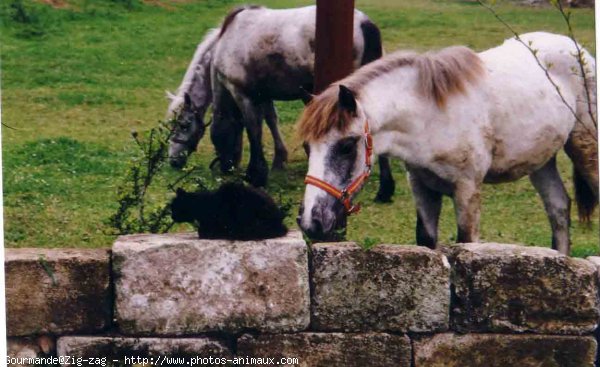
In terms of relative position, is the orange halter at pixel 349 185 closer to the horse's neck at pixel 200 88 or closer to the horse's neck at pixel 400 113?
the horse's neck at pixel 400 113

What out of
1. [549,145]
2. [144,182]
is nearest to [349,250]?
[144,182]

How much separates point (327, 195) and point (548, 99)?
1886 millimetres

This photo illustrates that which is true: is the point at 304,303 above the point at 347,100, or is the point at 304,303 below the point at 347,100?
below

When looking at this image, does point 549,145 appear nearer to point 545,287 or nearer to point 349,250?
point 545,287

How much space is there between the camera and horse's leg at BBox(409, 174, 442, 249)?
696 centimetres

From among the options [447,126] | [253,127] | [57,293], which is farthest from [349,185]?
[253,127]

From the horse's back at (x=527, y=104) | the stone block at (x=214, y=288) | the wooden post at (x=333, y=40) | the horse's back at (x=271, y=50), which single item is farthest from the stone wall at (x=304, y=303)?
the horse's back at (x=271, y=50)

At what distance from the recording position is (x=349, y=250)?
578 cm

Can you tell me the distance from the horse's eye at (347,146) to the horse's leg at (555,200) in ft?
7.21

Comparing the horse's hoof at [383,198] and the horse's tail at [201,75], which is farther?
the horse's tail at [201,75]

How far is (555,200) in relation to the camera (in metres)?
7.93

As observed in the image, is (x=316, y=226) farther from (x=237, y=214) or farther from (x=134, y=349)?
(x=134, y=349)

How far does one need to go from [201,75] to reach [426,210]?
5.88 m

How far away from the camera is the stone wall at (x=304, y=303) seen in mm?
5688
